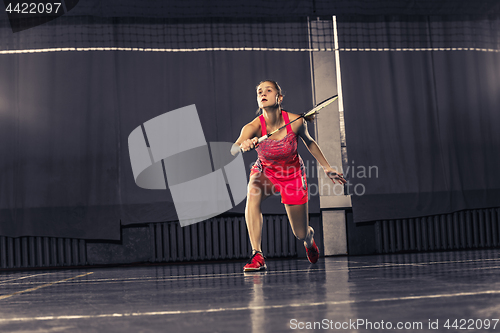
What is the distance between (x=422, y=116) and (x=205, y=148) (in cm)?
241

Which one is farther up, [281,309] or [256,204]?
[256,204]

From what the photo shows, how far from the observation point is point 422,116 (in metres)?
5.15

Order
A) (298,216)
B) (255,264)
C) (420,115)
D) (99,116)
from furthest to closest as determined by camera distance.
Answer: (420,115)
(99,116)
(298,216)
(255,264)

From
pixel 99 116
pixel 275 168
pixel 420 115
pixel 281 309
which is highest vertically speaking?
pixel 99 116

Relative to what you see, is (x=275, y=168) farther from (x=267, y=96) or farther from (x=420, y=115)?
(x=420, y=115)

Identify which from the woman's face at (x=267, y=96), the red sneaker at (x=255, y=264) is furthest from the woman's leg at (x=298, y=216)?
the woman's face at (x=267, y=96)

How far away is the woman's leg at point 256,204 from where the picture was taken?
288 cm

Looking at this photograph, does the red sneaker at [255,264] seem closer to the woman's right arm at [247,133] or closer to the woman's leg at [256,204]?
the woman's leg at [256,204]

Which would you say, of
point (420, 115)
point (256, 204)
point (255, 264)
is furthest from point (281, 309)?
point (420, 115)

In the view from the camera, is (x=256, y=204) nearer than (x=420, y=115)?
Yes

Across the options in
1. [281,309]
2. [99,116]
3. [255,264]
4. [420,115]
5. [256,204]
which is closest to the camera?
[281,309]

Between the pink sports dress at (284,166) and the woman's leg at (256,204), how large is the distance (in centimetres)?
5

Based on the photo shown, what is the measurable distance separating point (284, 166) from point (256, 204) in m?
0.31

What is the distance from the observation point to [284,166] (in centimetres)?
300
